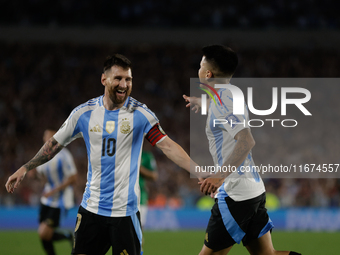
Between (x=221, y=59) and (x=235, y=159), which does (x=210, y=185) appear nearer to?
(x=235, y=159)

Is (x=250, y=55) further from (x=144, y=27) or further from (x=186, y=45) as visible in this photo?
(x=144, y=27)

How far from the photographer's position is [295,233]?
1173cm

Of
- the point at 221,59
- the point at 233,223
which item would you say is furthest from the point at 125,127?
the point at 233,223

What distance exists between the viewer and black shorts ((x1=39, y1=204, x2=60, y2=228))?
6.70 m

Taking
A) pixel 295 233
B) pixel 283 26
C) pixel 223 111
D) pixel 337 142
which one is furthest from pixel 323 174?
pixel 223 111

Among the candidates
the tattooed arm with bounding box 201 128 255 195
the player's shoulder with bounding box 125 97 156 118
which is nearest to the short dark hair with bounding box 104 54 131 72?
the player's shoulder with bounding box 125 97 156 118

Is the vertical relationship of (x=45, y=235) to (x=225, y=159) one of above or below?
below

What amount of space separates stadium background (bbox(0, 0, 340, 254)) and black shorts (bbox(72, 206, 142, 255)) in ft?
37.4

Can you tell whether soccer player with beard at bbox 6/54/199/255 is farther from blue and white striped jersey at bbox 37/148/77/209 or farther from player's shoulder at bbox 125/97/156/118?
blue and white striped jersey at bbox 37/148/77/209

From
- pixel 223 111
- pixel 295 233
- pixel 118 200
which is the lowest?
pixel 295 233

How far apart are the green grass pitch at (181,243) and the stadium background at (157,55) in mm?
3993

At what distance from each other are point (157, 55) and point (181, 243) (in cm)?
1300

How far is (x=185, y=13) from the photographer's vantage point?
71.3ft

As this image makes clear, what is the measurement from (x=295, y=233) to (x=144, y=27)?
A: 1296 centimetres
